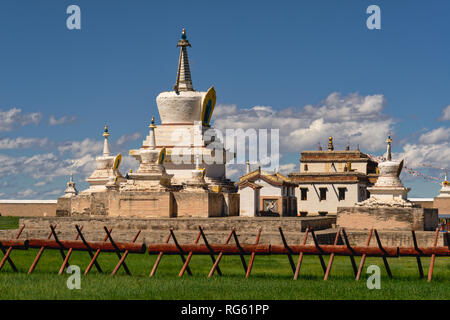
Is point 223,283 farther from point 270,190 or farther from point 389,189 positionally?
point 270,190

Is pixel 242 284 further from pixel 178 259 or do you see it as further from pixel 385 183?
pixel 385 183

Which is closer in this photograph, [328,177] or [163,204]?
[163,204]

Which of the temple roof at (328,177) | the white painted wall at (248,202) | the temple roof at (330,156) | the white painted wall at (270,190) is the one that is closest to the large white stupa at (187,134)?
the white painted wall at (248,202)

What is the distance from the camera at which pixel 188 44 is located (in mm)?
33875

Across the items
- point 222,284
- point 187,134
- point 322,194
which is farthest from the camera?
point 322,194

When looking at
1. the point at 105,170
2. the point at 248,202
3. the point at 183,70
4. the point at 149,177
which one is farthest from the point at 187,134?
the point at 105,170

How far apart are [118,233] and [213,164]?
8733 mm

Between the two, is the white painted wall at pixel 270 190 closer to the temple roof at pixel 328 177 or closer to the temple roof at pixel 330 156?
the temple roof at pixel 328 177

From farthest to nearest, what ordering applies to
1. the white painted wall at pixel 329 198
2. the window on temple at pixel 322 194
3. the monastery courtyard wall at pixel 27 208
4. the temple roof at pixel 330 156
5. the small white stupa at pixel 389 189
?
the monastery courtyard wall at pixel 27 208 < the temple roof at pixel 330 156 < the window on temple at pixel 322 194 < the white painted wall at pixel 329 198 < the small white stupa at pixel 389 189

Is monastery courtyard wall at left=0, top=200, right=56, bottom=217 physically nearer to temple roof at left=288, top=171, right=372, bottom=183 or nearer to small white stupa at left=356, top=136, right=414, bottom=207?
temple roof at left=288, top=171, right=372, bottom=183

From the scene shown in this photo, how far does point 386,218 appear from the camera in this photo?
25.4m

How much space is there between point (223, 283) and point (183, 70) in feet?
69.5

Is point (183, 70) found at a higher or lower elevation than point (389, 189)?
higher

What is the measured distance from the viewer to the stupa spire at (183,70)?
34.0 meters
